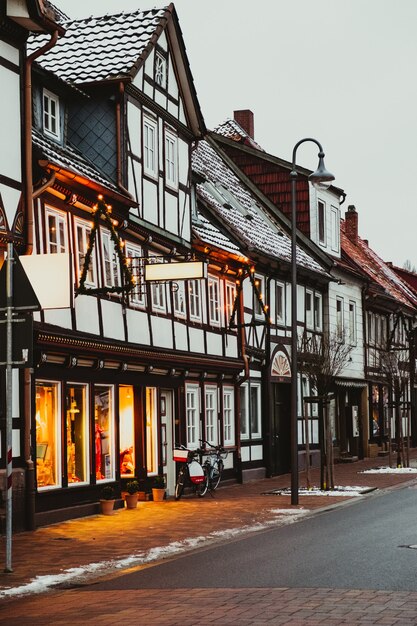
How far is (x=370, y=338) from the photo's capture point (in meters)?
47.6

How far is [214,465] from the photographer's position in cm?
2788

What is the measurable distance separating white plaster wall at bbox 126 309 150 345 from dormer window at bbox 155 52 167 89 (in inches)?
218

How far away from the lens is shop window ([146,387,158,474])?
2525 centimetres

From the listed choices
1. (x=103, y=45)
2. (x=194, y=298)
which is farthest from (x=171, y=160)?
(x=194, y=298)

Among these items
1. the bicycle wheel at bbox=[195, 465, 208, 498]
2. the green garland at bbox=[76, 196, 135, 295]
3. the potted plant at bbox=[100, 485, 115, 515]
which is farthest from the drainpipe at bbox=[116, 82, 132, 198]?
the bicycle wheel at bbox=[195, 465, 208, 498]

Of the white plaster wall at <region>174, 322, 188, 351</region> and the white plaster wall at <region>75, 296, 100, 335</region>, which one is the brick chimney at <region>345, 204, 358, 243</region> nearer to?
the white plaster wall at <region>174, 322, 188, 351</region>

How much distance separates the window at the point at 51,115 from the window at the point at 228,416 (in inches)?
406

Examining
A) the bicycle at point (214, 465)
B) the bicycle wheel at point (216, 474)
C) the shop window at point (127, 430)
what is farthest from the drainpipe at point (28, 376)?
the bicycle wheel at point (216, 474)

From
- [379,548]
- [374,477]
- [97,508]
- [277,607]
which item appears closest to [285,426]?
[374,477]

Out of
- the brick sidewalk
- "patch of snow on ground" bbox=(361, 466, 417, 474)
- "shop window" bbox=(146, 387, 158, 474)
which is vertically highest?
"shop window" bbox=(146, 387, 158, 474)

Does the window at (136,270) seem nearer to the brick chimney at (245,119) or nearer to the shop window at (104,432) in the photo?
the shop window at (104,432)

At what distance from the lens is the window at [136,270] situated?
2347 cm

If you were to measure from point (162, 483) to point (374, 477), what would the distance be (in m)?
9.66

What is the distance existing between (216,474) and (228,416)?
381 centimetres
